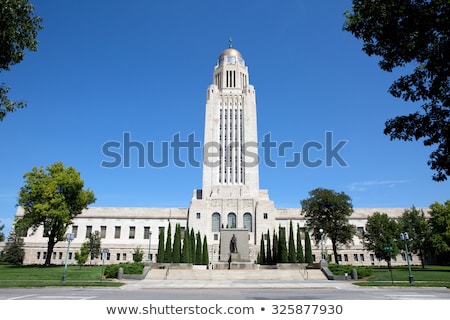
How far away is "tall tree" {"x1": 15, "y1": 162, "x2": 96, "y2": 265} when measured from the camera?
40281 mm

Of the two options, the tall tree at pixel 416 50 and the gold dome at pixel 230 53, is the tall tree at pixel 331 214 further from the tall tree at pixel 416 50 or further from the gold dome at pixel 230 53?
the gold dome at pixel 230 53

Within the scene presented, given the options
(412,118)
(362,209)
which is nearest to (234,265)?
(412,118)

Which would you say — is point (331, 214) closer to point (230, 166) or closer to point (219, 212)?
point (219, 212)

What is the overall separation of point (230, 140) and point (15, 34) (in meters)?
55.1

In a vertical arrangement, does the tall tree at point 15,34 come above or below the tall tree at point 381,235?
above

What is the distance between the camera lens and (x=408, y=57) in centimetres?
1231

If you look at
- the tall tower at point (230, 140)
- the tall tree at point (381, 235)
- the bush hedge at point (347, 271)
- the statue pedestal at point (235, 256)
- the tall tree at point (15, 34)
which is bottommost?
the bush hedge at point (347, 271)

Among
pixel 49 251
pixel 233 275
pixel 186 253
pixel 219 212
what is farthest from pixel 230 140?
pixel 233 275

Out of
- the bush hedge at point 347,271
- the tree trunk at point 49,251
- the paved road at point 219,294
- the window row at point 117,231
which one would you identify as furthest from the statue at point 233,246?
the window row at point 117,231

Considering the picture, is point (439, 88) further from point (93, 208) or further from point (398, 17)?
point (93, 208)

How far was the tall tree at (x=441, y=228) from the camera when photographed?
44875 millimetres

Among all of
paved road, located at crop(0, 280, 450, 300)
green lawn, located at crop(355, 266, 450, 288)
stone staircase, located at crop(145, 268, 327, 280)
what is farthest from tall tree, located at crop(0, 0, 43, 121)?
green lawn, located at crop(355, 266, 450, 288)

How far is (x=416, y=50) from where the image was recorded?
11883 millimetres

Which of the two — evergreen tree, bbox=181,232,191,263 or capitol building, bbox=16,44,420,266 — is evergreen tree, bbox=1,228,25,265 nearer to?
capitol building, bbox=16,44,420,266
